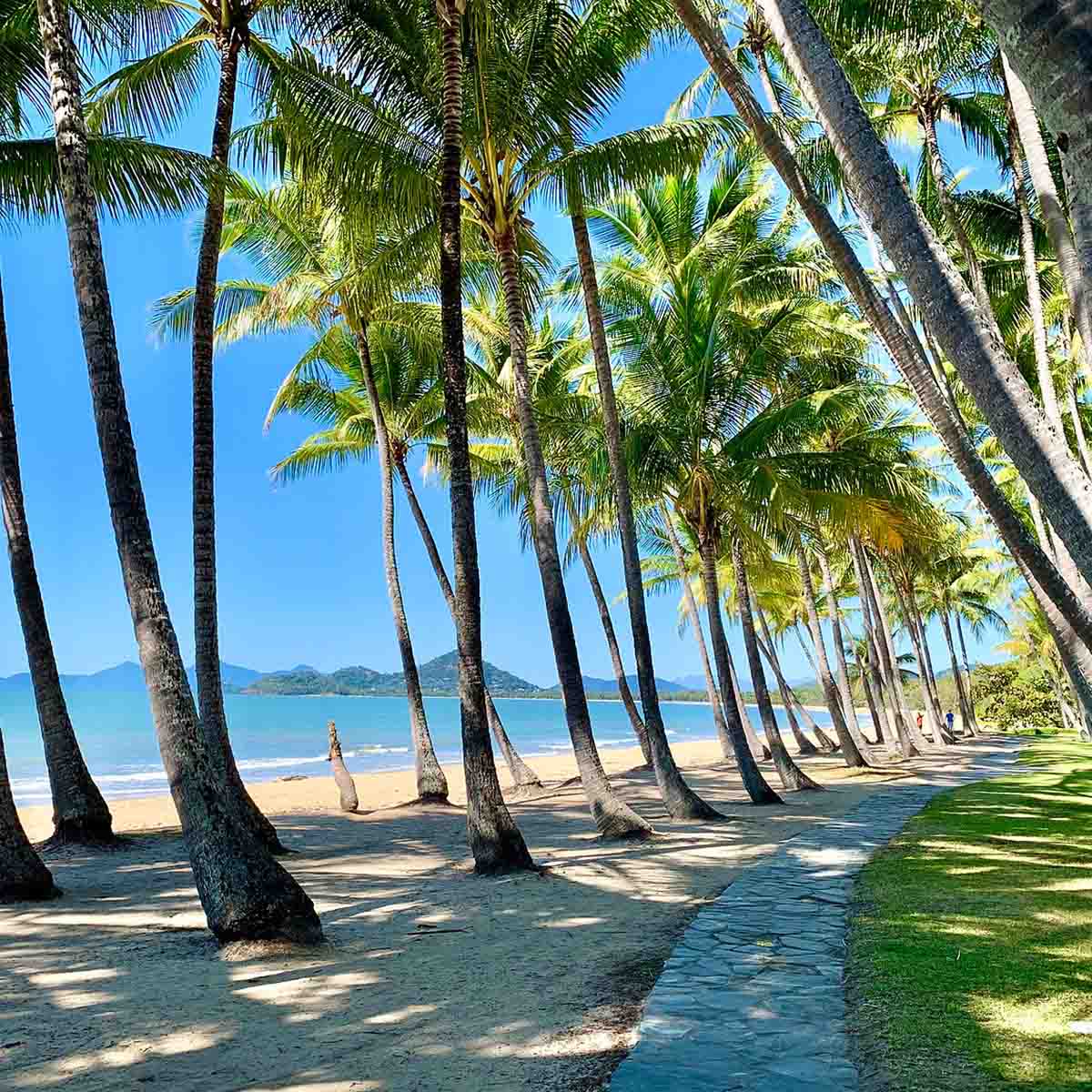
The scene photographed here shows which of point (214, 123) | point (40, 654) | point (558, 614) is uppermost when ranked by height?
point (214, 123)

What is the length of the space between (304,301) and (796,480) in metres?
8.75

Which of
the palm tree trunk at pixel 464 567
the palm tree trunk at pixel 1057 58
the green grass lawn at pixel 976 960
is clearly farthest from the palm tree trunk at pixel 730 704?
the palm tree trunk at pixel 1057 58

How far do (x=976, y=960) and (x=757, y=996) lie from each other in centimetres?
131

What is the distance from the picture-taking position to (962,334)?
10.5 feet

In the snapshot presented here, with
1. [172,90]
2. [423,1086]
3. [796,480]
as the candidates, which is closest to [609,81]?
[172,90]

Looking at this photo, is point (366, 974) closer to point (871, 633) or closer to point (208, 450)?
point (208, 450)

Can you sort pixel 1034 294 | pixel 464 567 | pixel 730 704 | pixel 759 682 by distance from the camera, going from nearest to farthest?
pixel 464 567, pixel 1034 294, pixel 730 704, pixel 759 682

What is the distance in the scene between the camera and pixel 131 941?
592 centimetres

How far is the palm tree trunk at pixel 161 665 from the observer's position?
5.45 meters

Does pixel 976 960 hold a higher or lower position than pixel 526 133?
lower

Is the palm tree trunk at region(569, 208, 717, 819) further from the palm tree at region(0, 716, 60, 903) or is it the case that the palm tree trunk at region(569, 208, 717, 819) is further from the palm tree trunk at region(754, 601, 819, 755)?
the palm tree trunk at region(754, 601, 819, 755)

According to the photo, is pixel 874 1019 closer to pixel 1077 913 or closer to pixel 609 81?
pixel 1077 913

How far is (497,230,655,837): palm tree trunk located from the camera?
977 cm

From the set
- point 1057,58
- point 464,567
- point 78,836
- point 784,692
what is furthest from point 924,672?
point 1057,58
